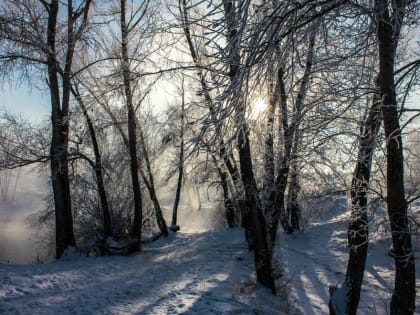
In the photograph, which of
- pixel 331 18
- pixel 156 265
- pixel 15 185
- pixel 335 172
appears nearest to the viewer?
pixel 331 18

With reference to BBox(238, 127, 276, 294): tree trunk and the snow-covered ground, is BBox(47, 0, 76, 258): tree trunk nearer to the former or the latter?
the snow-covered ground

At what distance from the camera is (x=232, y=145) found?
330cm

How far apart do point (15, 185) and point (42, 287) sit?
180 ft

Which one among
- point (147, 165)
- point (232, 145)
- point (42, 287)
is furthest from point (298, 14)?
point (147, 165)

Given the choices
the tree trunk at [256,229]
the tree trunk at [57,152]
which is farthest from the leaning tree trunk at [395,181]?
the tree trunk at [57,152]

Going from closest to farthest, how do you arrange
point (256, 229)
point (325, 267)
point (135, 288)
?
point (135, 288), point (256, 229), point (325, 267)

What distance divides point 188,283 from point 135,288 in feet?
3.50

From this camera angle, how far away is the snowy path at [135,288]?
4.85 meters

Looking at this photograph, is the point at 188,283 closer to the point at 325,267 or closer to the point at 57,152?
the point at 57,152

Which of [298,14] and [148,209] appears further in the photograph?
[148,209]

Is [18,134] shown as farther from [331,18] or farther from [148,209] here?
[331,18]

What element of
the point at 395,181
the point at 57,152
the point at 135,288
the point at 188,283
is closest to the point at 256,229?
the point at 188,283

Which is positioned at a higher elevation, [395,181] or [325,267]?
[395,181]

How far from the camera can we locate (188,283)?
22.1 feet
